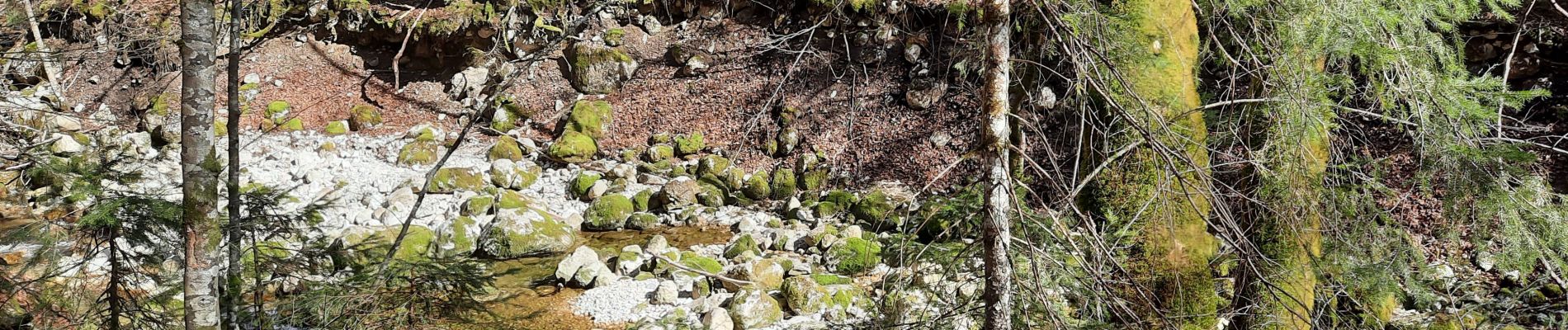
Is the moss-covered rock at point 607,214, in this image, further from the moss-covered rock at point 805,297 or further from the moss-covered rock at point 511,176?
the moss-covered rock at point 805,297

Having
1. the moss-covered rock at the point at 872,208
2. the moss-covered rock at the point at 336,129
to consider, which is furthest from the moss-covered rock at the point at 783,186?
the moss-covered rock at the point at 336,129

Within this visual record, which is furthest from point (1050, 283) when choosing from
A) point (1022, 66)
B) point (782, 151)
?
point (782, 151)

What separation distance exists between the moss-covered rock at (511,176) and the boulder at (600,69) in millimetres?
1983

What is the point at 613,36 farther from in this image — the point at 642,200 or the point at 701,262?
the point at 701,262

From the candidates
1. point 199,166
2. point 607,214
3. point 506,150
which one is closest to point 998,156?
point 199,166

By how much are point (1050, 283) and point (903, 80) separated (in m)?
7.50

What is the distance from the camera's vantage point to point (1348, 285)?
3.36 meters

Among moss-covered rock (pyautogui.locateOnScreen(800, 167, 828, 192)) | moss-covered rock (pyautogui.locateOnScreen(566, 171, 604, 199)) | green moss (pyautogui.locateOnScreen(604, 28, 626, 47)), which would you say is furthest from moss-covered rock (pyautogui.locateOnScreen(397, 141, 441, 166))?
moss-covered rock (pyautogui.locateOnScreen(800, 167, 828, 192))

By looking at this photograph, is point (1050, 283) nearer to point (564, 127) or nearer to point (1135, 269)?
point (1135, 269)

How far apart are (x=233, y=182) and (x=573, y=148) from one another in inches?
237

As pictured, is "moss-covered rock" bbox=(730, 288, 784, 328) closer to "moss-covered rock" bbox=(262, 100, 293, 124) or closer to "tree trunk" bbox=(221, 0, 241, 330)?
"tree trunk" bbox=(221, 0, 241, 330)

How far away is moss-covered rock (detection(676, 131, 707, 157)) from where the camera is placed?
1020 centimetres

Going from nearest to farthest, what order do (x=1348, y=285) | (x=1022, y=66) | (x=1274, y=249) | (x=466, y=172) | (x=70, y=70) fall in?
(x=1022, y=66)
(x=1348, y=285)
(x=1274, y=249)
(x=466, y=172)
(x=70, y=70)

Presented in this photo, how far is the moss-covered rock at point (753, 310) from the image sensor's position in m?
5.67
